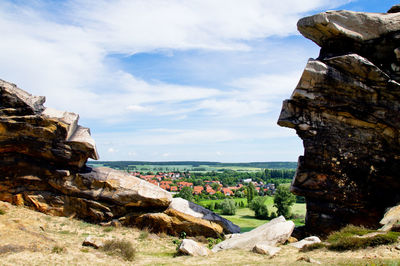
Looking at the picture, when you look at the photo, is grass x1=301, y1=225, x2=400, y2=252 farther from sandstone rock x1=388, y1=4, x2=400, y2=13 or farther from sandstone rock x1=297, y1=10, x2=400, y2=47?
sandstone rock x1=388, y1=4, x2=400, y2=13

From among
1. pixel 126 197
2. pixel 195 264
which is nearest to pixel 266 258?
pixel 195 264

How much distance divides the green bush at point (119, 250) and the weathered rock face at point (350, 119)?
14.5 metres

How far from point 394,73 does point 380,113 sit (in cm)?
319

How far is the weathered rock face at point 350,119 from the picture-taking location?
70.7 ft

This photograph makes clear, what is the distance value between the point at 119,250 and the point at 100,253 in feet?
3.31

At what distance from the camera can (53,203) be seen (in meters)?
24.5

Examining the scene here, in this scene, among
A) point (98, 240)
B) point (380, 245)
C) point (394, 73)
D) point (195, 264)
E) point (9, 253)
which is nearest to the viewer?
point (9, 253)

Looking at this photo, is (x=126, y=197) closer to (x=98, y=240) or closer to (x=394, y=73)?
(x=98, y=240)

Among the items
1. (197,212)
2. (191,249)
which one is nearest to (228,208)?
(197,212)

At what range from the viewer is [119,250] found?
16156mm

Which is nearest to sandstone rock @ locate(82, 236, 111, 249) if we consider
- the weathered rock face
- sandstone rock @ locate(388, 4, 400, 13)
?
the weathered rock face

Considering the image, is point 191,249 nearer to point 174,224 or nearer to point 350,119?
point 174,224

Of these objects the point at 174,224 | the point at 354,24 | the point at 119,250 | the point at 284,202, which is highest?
the point at 354,24

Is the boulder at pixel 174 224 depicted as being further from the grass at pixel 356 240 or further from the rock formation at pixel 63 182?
the grass at pixel 356 240
